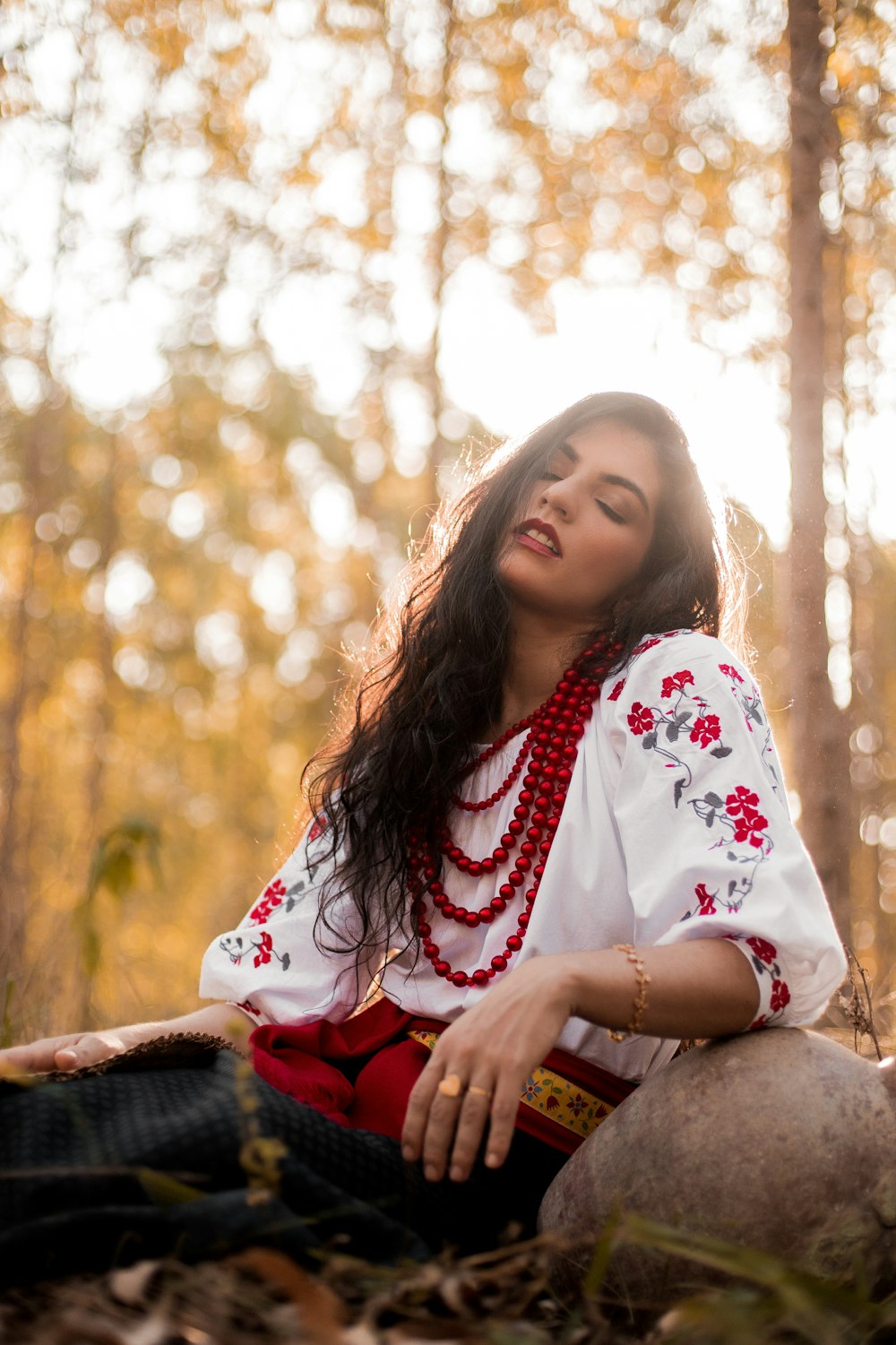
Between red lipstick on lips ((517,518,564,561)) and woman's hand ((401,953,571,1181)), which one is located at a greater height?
red lipstick on lips ((517,518,564,561))

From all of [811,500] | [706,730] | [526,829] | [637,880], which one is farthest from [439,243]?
[637,880]

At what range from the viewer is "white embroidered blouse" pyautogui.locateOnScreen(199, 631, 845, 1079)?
1611 mm

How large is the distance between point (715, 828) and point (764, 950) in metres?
0.18

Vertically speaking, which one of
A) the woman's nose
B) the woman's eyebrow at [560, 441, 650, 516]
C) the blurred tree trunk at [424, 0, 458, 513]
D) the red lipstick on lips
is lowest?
the red lipstick on lips

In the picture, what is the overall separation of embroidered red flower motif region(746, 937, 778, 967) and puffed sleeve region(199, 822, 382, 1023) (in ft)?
2.71

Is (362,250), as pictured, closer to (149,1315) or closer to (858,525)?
(858,525)

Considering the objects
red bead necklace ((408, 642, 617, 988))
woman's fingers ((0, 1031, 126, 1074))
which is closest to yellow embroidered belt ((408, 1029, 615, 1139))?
red bead necklace ((408, 642, 617, 988))

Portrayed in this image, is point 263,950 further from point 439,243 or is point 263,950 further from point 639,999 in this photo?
point 439,243

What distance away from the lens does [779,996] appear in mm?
1604

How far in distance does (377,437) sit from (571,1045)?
6800 millimetres

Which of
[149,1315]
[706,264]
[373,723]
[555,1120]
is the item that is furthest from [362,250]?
[149,1315]

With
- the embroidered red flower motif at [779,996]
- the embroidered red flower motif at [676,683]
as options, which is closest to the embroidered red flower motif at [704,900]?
the embroidered red flower motif at [779,996]

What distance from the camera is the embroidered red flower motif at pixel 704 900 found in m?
1.62

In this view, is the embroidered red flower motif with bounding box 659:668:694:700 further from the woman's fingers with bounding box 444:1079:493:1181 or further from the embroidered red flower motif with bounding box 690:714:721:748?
the woman's fingers with bounding box 444:1079:493:1181
